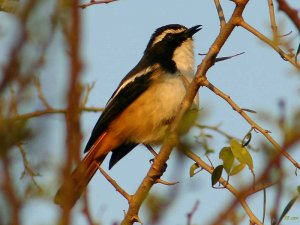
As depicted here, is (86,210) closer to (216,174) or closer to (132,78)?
(216,174)

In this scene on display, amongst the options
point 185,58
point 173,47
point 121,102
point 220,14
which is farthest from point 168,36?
point 220,14

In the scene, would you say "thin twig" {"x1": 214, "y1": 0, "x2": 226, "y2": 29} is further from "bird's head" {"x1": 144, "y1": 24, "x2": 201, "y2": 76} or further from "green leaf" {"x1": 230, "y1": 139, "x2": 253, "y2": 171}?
"bird's head" {"x1": 144, "y1": 24, "x2": 201, "y2": 76}

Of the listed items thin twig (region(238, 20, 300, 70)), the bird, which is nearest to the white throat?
the bird

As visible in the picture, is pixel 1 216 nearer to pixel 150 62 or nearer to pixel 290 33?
pixel 290 33

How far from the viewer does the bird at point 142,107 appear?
18.1ft

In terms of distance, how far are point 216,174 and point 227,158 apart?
0.38 feet

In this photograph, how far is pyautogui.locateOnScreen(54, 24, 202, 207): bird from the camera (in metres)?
5.51

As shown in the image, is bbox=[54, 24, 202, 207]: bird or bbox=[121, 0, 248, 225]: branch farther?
bbox=[54, 24, 202, 207]: bird

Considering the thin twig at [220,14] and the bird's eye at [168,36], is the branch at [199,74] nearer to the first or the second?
the thin twig at [220,14]

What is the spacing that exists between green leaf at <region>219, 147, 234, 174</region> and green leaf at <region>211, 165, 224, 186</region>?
50mm

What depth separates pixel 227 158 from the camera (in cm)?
310

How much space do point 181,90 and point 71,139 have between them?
4375 mm

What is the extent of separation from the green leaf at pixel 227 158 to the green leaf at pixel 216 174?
0.16 feet

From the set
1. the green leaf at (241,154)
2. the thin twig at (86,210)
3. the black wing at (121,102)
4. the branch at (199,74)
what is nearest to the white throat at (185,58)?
the black wing at (121,102)
